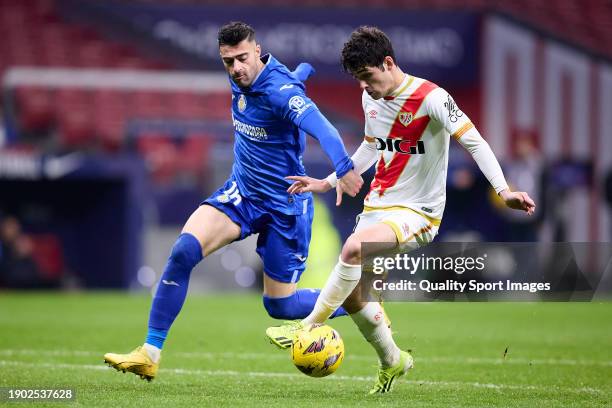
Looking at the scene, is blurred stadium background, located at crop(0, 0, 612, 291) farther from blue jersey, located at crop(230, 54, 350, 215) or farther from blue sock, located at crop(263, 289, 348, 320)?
blue jersey, located at crop(230, 54, 350, 215)

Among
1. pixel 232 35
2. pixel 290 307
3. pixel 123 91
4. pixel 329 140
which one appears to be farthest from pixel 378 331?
pixel 123 91

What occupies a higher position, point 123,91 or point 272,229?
point 272,229

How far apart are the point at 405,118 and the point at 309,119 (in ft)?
1.87

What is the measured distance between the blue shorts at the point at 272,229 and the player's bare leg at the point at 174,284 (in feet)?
0.58

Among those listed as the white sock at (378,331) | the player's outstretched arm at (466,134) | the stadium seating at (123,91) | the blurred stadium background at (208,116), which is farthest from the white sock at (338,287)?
the stadium seating at (123,91)

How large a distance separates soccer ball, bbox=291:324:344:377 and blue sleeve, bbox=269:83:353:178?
0.95 metres

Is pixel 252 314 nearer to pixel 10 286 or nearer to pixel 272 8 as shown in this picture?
pixel 10 286

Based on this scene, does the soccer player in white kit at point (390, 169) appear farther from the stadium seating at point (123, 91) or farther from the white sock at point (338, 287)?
the stadium seating at point (123, 91)

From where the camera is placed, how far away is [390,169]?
6496 mm

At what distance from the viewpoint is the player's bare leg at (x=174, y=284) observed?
6.32 meters

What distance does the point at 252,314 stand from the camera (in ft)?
44.0

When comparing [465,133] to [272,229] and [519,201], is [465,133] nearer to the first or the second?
[519,201]

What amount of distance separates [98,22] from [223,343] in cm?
1371

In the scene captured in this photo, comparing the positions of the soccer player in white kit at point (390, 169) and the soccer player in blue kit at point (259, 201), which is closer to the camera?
the soccer player in white kit at point (390, 169)
